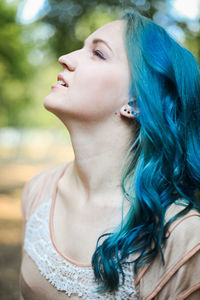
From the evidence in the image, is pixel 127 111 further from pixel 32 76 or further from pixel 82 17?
pixel 32 76

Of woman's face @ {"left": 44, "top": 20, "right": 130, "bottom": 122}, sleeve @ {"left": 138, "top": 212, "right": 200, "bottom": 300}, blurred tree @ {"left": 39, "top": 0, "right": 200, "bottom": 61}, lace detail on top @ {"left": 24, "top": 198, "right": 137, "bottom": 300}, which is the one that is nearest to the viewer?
sleeve @ {"left": 138, "top": 212, "right": 200, "bottom": 300}

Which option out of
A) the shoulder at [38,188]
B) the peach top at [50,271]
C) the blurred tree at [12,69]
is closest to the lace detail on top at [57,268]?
the peach top at [50,271]

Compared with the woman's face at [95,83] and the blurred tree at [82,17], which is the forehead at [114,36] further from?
the blurred tree at [82,17]

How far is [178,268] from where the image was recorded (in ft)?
3.77

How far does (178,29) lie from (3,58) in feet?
23.9

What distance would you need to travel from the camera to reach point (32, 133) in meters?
10.6

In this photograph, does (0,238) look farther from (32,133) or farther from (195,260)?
(32,133)

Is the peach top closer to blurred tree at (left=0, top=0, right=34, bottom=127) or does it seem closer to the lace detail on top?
the lace detail on top

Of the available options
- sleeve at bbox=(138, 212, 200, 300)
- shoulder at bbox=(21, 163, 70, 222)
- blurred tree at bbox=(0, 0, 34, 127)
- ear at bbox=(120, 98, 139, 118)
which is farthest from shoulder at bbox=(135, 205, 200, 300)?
blurred tree at bbox=(0, 0, 34, 127)

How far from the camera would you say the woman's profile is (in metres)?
1.27

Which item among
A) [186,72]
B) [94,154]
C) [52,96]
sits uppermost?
[186,72]

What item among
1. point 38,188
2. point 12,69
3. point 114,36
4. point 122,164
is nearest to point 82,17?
point 114,36

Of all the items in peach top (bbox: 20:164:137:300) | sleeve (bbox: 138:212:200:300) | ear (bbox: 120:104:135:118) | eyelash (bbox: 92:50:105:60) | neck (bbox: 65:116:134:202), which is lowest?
peach top (bbox: 20:164:137:300)

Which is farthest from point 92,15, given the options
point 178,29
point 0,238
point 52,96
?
point 0,238
